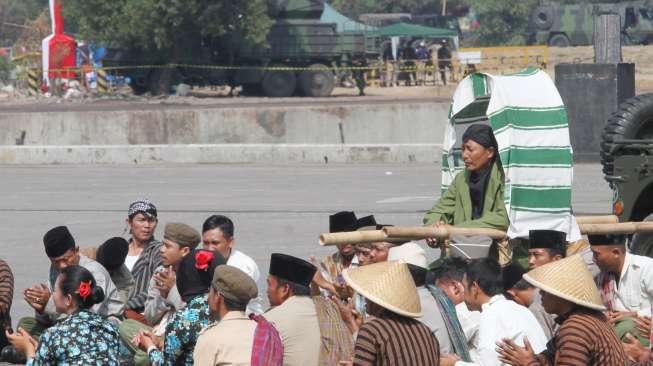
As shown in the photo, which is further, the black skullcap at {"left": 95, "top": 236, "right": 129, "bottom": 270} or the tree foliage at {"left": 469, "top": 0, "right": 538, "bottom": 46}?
the tree foliage at {"left": 469, "top": 0, "right": 538, "bottom": 46}

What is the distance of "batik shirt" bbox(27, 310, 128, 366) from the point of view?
723cm

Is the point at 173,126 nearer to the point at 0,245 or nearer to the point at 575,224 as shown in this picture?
the point at 0,245

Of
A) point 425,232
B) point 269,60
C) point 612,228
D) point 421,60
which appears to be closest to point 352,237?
point 425,232

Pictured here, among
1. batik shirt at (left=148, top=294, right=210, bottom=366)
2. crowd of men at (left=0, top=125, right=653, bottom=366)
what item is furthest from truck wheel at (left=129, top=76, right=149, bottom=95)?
batik shirt at (left=148, top=294, right=210, bottom=366)

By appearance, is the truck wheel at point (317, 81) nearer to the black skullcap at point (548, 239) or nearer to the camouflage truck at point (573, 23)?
the camouflage truck at point (573, 23)

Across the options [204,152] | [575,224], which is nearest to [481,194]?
[575,224]

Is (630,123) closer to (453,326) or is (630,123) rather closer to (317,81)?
(453,326)

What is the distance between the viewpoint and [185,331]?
7.58 meters

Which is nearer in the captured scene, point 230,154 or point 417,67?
point 230,154

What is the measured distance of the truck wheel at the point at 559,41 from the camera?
68.6 metres

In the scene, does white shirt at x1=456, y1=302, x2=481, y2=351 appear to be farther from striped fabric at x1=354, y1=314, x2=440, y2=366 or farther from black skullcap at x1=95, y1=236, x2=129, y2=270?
black skullcap at x1=95, y1=236, x2=129, y2=270

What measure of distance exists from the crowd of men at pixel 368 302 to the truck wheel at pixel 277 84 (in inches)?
1429

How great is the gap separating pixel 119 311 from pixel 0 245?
7.06m

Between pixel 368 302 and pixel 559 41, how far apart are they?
208 feet
